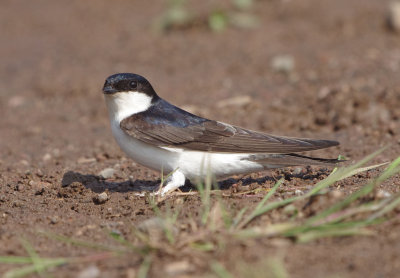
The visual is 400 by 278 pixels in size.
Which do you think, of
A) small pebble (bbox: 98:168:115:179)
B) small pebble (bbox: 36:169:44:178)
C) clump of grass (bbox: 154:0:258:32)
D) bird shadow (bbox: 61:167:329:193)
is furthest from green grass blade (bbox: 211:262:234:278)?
clump of grass (bbox: 154:0:258:32)

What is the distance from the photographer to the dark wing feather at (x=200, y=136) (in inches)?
181

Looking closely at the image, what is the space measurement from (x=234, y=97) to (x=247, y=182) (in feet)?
10.4

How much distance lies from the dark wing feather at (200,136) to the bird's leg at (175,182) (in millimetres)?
206

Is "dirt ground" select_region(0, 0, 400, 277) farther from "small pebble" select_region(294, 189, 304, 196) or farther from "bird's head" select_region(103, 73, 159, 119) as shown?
"bird's head" select_region(103, 73, 159, 119)

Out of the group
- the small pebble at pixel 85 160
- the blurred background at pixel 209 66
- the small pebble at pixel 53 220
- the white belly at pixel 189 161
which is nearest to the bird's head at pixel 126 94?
the white belly at pixel 189 161

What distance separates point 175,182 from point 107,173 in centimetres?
105

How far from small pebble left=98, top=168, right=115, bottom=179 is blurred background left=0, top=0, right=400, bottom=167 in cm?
70

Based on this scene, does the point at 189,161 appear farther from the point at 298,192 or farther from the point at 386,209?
the point at 386,209

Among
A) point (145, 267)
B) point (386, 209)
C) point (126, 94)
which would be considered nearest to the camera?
point (145, 267)

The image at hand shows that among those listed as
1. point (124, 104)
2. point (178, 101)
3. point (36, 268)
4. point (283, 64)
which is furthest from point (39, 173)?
point (283, 64)

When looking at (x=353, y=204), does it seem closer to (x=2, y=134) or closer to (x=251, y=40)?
(x=2, y=134)

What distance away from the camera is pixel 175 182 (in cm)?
460

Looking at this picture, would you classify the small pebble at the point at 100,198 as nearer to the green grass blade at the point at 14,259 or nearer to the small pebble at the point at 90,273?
the green grass blade at the point at 14,259

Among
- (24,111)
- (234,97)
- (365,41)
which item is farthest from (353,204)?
(365,41)
